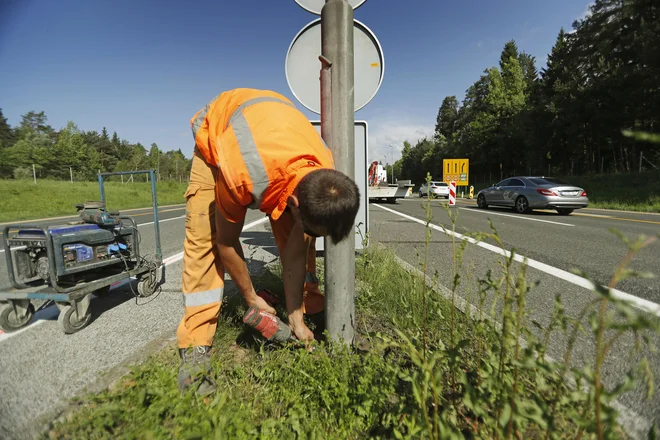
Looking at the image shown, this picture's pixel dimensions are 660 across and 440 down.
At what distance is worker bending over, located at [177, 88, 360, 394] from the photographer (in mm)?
1546

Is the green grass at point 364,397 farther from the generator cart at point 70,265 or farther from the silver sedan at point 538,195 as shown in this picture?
the silver sedan at point 538,195

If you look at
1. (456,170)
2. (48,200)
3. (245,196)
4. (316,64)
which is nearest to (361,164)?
(316,64)

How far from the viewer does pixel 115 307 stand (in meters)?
3.12

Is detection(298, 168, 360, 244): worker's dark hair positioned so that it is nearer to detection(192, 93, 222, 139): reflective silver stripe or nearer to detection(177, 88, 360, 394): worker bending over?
detection(177, 88, 360, 394): worker bending over

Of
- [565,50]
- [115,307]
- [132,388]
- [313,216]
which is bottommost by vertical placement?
[115,307]

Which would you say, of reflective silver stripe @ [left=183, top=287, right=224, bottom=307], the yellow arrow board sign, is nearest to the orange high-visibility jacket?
reflective silver stripe @ [left=183, top=287, right=224, bottom=307]

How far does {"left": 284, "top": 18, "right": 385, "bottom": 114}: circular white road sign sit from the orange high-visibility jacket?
109 cm

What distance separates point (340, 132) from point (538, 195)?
12529 mm

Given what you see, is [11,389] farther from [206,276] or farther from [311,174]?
[311,174]

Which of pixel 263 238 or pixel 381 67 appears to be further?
pixel 263 238

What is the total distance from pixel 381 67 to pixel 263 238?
4859 mm

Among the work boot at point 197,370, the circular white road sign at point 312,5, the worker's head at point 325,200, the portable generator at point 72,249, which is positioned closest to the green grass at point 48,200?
the portable generator at point 72,249

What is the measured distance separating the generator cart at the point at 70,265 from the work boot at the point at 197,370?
1.37m

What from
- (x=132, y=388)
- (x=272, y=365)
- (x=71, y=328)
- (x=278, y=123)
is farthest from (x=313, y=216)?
(x=71, y=328)
